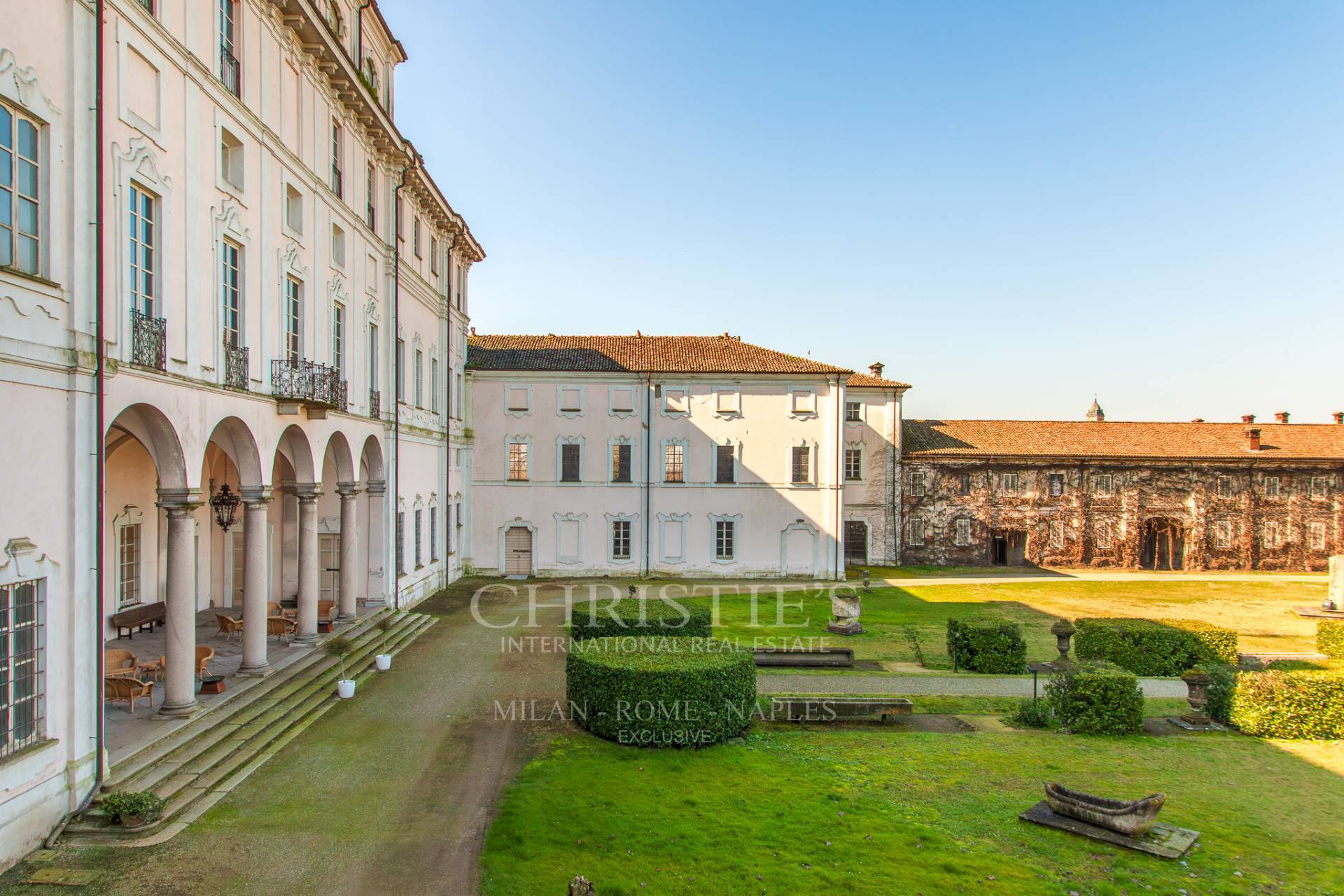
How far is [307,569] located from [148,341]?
8147 mm

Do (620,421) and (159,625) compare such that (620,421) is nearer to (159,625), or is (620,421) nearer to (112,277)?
(159,625)

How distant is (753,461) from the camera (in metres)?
34.0

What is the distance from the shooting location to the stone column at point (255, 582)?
47.6ft

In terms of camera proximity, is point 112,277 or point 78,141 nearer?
point 78,141

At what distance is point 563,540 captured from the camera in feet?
110

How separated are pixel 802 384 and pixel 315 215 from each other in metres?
21.8

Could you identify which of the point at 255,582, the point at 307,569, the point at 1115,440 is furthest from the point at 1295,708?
the point at 1115,440

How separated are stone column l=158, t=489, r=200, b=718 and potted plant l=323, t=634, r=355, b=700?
326 centimetres

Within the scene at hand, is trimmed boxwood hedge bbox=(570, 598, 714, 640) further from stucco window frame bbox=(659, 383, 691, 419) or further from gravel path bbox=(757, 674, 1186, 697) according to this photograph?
stucco window frame bbox=(659, 383, 691, 419)

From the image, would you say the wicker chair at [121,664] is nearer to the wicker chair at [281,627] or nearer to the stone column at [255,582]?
the stone column at [255,582]

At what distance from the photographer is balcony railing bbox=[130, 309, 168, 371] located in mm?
10695

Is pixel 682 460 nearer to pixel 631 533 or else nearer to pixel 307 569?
pixel 631 533

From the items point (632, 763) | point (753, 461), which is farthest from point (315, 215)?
point (753, 461)

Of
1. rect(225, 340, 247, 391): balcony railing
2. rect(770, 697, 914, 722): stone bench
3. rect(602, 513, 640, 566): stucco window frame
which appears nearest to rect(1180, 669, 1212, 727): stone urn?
rect(770, 697, 914, 722): stone bench
